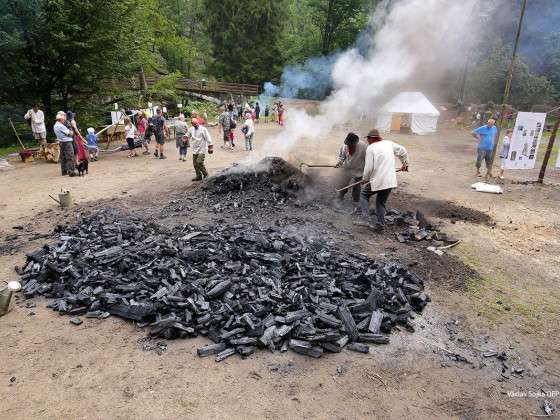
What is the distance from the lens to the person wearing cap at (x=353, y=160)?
27.8 feet

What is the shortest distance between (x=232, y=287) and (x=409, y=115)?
2482 centimetres

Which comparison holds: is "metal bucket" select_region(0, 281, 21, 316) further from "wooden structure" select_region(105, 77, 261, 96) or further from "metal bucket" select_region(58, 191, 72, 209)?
"wooden structure" select_region(105, 77, 261, 96)

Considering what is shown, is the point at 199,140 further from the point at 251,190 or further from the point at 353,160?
the point at 353,160

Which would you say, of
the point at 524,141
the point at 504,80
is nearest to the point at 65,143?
the point at 524,141

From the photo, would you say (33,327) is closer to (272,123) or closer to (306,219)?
(306,219)

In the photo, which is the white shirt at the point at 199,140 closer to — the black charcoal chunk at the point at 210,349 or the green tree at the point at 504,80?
the black charcoal chunk at the point at 210,349

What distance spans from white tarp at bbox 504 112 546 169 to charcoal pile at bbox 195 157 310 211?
6.98 metres

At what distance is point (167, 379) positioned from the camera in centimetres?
362

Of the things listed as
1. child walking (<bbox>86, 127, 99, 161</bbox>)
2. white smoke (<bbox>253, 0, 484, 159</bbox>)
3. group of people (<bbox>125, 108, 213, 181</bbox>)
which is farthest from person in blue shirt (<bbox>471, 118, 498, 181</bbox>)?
child walking (<bbox>86, 127, 99, 161</bbox>)

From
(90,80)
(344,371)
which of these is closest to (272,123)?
(90,80)

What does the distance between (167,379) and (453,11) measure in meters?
13.0

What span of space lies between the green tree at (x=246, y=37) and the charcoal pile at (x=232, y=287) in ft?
58.2

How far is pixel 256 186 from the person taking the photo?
894cm

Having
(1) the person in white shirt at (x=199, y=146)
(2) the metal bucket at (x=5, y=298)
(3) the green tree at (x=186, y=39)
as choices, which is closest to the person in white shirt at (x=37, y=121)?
(1) the person in white shirt at (x=199, y=146)
